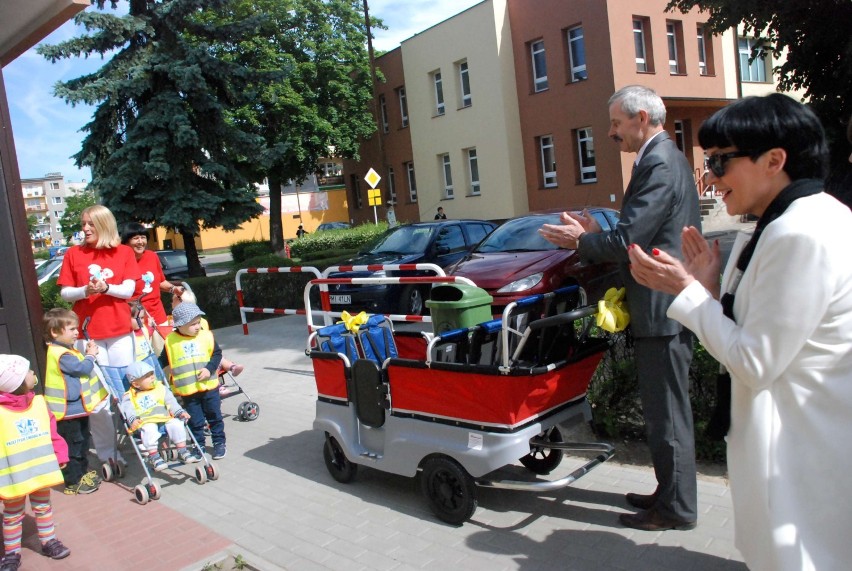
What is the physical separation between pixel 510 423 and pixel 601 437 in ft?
5.59

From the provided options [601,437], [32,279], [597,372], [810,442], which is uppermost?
[32,279]

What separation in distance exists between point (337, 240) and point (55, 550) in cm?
2177

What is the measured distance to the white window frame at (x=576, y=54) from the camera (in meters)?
24.5

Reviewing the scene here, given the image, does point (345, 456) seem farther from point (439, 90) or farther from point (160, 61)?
point (439, 90)

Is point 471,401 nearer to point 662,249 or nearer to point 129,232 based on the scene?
point 662,249

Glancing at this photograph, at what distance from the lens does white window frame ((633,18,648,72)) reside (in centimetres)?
2445

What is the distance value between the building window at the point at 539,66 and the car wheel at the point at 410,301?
17.5 m

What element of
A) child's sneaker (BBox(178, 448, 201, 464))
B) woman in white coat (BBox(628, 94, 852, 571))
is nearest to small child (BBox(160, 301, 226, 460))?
child's sneaker (BBox(178, 448, 201, 464))

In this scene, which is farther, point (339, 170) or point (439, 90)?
point (339, 170)

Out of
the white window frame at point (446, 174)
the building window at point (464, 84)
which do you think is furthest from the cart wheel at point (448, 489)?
the white window frame at point (446, 174)

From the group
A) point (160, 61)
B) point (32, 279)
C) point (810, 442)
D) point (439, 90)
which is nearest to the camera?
point (810, 442)

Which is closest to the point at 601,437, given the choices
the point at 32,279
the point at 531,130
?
the point at 32,279

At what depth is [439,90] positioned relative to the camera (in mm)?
30953

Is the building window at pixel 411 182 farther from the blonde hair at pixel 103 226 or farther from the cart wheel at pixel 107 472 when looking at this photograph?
the cart wheel at pixel 107 472
